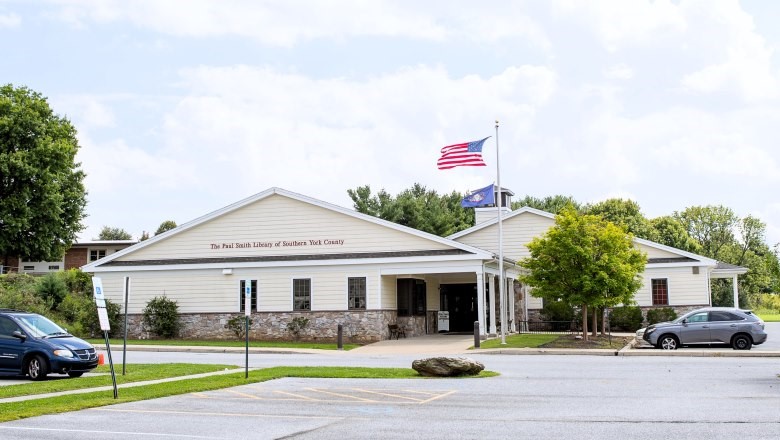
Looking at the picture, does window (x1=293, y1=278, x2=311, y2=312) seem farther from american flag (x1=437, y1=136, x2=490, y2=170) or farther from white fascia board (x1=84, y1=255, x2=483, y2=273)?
american flag (x1=437, y1=136, x2=490, y2=170)

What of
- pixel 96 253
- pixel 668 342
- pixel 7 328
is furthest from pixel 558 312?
pixel 96 253

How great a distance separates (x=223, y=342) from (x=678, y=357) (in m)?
17.9

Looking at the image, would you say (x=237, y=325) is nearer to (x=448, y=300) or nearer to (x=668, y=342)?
(x=448, y=300)

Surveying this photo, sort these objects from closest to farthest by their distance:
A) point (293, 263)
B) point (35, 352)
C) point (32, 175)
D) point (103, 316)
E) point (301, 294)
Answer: point (103, 316) < point (35, 352) < point (293, 263) < point (301, 294) < point (32, 175)

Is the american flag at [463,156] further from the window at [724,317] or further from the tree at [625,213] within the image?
the tree at [625,213]

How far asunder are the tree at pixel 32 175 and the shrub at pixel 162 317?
18.9 meters

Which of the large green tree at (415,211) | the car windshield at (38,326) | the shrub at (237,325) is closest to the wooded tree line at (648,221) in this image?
the large green tree at (415,211)

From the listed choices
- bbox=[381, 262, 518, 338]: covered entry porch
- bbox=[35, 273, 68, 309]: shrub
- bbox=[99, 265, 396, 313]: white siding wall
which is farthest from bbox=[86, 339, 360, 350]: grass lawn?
bbox=[35, 273, 68, 309]: shrub

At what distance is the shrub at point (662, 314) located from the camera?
3947cm

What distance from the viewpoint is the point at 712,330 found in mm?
27234

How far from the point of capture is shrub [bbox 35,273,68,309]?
40.3 metres

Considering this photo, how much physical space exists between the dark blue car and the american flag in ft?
56.0

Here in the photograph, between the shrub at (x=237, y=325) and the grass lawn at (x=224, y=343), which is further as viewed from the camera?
the shrub at (x=237, y=325)

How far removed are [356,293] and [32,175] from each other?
26727mm
